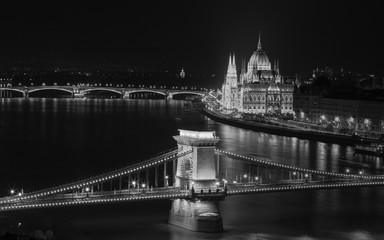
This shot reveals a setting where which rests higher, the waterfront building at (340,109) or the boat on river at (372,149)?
the waterfront building at (340,109)

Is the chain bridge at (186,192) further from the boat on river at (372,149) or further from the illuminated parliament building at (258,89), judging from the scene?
the illuminated parliament building at (258,89)

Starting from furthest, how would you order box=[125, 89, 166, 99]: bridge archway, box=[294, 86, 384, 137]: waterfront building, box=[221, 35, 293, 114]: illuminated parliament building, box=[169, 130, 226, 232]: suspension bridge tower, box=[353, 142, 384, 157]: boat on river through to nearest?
1. box=[125, 89, 166, 99]: bridge archway
2. box=[221, 35, 293, 114]: illuminated parliament building
3. box=[294, 86, 384, 137]: waterfront building
4. box=[353, 142, 384, 157]: boat on river
5. box=[169, 130, 226, 232]: suspension bridge tower

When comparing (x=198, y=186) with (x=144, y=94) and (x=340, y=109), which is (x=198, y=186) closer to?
(x=340, y=109)

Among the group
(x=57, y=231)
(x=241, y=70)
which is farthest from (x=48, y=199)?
(x=241, y=70)

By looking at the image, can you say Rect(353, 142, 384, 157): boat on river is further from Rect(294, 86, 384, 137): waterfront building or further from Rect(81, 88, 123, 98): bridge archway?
Rect(81, 88, 123, 98): bridge archway


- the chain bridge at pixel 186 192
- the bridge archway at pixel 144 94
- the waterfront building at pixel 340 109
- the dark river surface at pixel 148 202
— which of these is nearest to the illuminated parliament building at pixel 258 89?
the waterfront building at pixel 340 109

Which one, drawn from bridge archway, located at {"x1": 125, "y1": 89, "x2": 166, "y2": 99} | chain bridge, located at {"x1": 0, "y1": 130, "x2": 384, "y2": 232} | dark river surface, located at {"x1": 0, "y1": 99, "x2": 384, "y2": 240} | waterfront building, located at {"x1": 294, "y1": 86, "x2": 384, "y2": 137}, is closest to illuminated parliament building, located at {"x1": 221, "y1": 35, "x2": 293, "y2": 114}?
waterfront building, located at {"x1": 294, "y1": 86, "x2": 384, "y2": 137}

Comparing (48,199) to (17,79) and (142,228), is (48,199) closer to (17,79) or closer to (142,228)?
(142,228)
